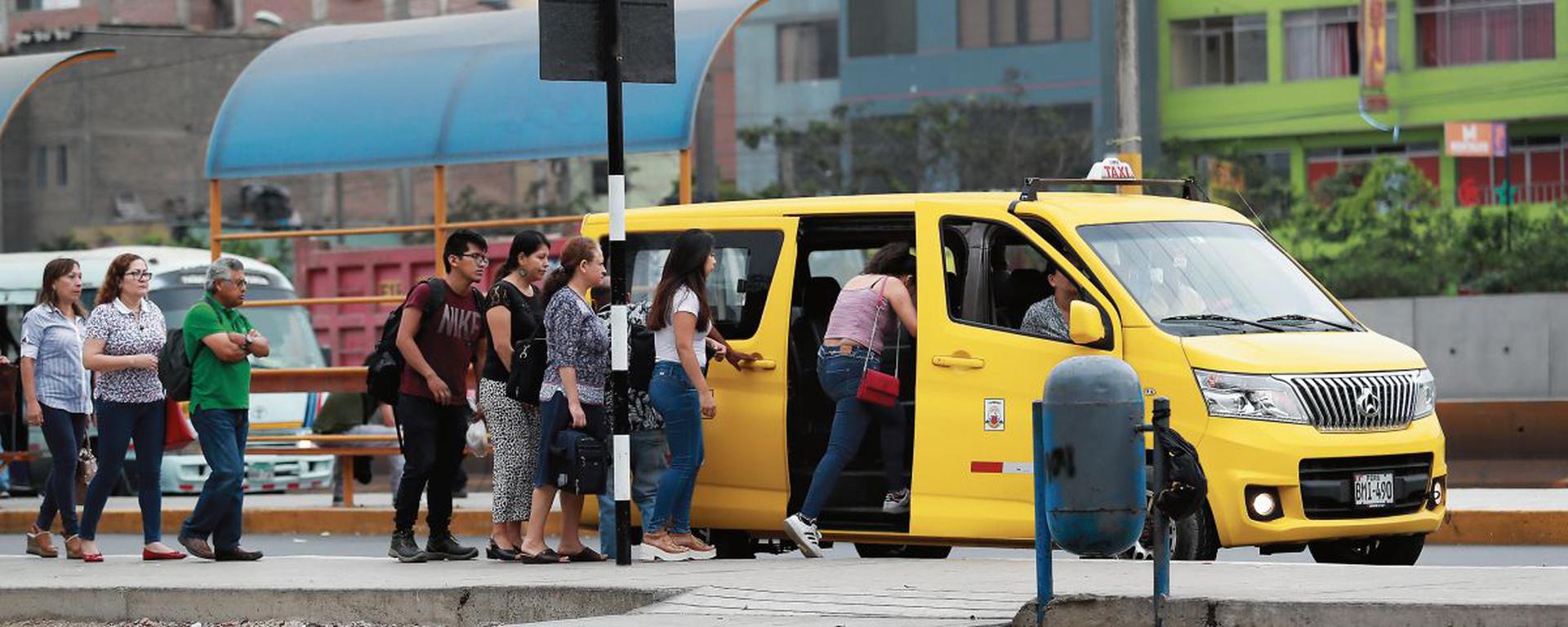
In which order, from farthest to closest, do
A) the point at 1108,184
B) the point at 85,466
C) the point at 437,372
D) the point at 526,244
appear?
the point at 85,466 < the point at 437,372 < the point at 526,244 < the point at 1108,184

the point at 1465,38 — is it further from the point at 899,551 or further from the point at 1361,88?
the point at 899,551

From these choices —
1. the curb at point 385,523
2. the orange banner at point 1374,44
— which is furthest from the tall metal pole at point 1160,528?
the orange banner at point 1374,44

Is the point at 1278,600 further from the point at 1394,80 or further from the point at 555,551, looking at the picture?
the point at 1394,80

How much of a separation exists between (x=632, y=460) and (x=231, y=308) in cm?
237

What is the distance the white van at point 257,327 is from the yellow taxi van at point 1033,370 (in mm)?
12289

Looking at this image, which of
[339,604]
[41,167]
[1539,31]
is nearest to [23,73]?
[339,604]

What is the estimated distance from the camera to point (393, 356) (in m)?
12.5

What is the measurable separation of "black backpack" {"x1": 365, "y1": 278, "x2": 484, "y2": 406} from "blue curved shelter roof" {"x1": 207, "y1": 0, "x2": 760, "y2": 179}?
163 inches

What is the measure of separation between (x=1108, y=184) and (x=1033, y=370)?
→ 1.32 m

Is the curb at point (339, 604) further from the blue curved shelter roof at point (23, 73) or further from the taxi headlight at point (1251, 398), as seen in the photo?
the blue curved shelter roof at point (23, 73)

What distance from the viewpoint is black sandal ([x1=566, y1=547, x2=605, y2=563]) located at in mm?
12148

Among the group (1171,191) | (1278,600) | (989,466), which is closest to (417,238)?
(1171,191)

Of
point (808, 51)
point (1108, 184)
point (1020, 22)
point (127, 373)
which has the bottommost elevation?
point (127, 373)

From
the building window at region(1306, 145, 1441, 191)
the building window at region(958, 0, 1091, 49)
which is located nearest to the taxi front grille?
the building window at region(1306, 145, 1441, 191)
